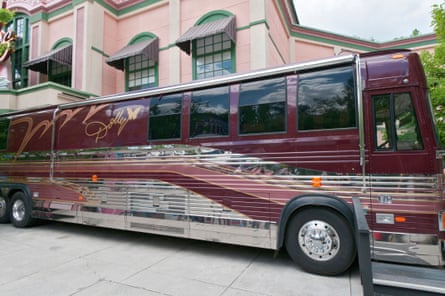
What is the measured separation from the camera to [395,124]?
3838 millimetres

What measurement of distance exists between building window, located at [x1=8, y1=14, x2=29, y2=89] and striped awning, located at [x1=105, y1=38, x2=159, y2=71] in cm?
634

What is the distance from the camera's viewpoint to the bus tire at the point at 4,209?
797 cm

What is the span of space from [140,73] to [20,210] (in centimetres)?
762

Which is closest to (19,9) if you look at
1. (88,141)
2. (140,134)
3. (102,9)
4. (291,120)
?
(102,9)

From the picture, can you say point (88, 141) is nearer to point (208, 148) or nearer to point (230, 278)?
point (208, 148)

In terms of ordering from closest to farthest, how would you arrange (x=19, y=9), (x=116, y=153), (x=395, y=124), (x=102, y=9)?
(x=395, y=124)
(x=116, y=153)
(x=102, y=9)
(x=19, y=9)

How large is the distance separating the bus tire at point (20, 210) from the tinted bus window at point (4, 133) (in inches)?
60.3

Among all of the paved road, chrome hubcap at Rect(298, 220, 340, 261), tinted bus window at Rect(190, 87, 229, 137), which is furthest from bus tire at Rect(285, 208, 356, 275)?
tinted bus window at Rect(190, 87, 229, 137)

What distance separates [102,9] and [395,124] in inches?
542

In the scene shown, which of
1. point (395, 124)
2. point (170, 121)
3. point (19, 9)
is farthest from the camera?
point (19, 9)

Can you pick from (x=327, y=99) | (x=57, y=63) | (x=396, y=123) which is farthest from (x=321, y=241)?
(x=57, y=63)

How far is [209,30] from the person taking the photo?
34.0 ft

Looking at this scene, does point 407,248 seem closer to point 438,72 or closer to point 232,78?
point 232,78

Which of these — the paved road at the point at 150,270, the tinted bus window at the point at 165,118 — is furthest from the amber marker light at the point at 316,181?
the tinted bus window at the point at 165,118
